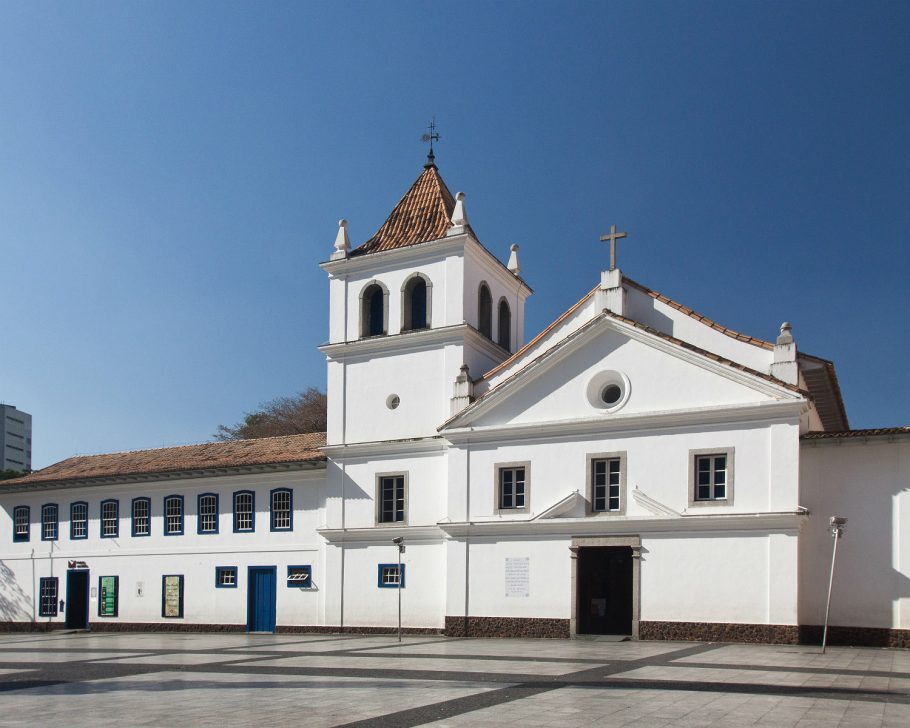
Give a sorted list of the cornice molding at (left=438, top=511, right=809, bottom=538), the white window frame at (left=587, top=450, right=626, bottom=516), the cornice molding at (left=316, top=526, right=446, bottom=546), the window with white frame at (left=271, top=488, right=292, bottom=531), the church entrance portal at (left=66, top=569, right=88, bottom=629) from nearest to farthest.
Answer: the cornice molding at (left=438, top=511, right=809, bottom=538)
the white window frame at (left=587, top=450, right=626, bottom=516)
the cornice molding at (left=316, top=526, right=446, bottom=546)
the window with white frame at (left=271, top=488, right=292, bottom=531)
the church entrance portal at (left=66, top=569, right=88, bottom=629)

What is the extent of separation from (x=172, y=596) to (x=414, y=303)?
44.1ft

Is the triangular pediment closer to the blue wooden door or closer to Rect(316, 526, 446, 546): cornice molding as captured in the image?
Rect(316, 526, 446, 546): cornice molding

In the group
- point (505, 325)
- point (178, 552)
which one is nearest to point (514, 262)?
point (505, 325)

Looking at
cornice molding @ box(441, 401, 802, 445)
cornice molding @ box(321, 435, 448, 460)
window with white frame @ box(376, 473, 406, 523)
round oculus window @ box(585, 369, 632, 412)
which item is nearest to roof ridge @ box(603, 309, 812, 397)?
cornice molding @ box(441, 401, 802, 445)

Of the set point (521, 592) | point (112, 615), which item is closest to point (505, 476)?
point (521, 592)

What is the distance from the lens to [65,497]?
3809cm

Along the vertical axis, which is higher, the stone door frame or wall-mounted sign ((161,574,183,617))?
the stone door frame

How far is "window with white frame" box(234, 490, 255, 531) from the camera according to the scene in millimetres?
33812

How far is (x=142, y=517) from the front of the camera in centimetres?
3619

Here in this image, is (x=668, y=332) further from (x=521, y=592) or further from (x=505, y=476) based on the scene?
(x=521, y=592)

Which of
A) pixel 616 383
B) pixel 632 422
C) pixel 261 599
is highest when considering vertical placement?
pixel 616 383

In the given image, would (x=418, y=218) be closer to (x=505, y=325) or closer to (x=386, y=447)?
(x=505, y=325)

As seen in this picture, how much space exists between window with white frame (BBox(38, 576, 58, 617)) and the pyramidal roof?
57.1ft

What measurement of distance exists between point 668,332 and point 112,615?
73.3 ft
